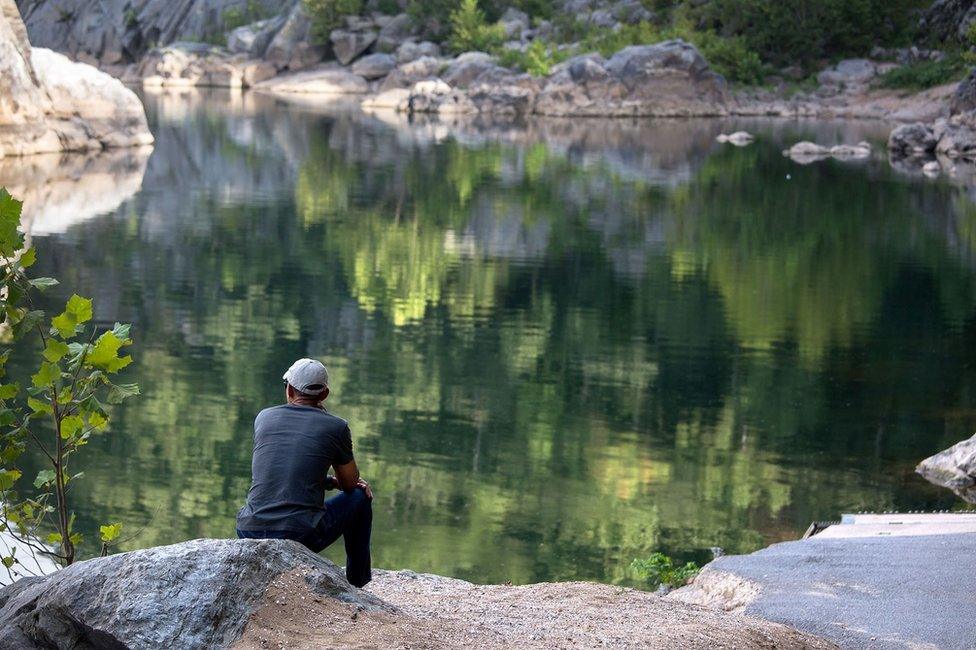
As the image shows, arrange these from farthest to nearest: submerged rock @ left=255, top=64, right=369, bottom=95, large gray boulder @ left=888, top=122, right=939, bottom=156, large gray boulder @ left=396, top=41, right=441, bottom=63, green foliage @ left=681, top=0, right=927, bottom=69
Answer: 1. submerged rock @ left=255, top=64, right=369, bottom=95
2. large gray boulder @ left=396, top=41, right=441, bottom=63
3. green foliage @ left=681, top=0, right=927, bottom=69
4. large gray boulder @ left=888, top=122, right=939, bottom=156

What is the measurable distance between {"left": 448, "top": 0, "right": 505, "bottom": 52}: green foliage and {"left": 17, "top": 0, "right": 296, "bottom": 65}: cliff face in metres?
19.7

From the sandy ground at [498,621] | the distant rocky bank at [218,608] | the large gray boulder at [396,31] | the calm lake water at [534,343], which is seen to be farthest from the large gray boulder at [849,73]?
the distant rocky bank at [218,608]

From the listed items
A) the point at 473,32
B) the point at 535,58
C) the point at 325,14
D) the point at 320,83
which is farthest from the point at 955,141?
the point at 325,14

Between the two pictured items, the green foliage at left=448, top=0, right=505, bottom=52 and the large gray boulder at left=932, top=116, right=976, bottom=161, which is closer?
the large gray boulder at left=932, top=116, right=976, bottom=161

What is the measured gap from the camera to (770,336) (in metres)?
18.9

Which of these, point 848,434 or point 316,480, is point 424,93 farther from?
point 316,480

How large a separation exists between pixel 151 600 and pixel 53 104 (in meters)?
36.1

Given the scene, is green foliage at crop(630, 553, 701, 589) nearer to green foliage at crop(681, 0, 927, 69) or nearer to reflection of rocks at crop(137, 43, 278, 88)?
green foliage at crop(681, 0, 927, 69)

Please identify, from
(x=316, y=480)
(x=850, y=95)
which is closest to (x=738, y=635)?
(x=316, y=480)

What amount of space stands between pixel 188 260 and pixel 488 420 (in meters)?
10.2

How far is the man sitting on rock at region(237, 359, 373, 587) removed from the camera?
6285 millimetres

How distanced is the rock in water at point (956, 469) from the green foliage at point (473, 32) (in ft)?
213

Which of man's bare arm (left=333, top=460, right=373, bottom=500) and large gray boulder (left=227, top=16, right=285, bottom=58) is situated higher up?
man's bare arm (left=333, top=460, right=373, bottom=500)

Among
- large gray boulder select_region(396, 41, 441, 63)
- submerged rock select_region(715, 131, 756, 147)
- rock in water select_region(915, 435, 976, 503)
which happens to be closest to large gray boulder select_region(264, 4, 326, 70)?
large gray boulder select_region(396, 41, 441, 63)
